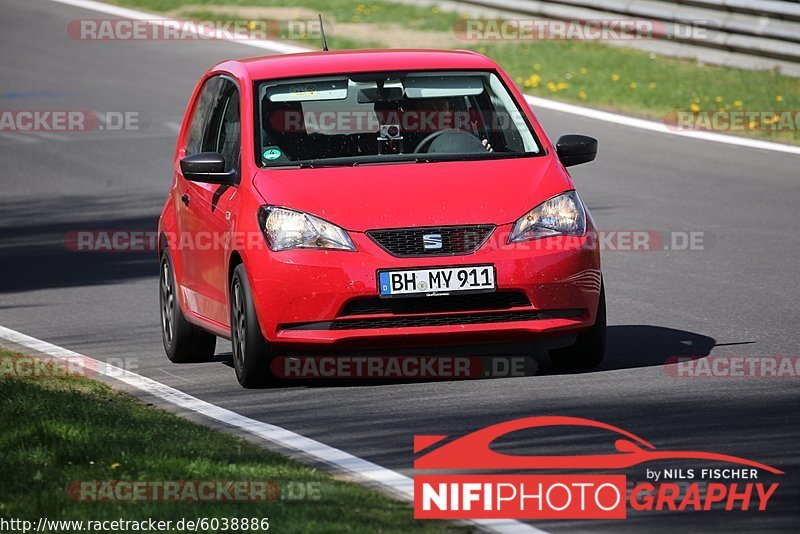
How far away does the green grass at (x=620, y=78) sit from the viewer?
2148cm

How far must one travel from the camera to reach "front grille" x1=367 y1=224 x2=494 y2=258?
9234 millimetres

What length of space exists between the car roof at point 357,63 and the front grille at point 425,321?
70.4 inches

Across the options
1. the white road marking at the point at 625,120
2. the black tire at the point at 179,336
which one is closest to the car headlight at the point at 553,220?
the black tire at the point at 179,336

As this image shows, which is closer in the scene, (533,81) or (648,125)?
(648,125)

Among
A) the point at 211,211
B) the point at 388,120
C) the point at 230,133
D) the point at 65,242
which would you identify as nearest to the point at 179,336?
the point at 211,211

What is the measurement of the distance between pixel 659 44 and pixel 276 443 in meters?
17.2

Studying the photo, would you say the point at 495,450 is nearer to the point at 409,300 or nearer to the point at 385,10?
the point at 409,300

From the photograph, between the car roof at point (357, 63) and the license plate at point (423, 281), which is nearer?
the license plate at point (423, 281)

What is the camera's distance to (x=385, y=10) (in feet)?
97.5

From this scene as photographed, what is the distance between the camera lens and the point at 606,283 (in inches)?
520

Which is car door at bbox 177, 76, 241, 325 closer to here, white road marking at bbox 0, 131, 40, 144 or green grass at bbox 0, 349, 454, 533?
green grass at bbox 0, 349, 454, 533

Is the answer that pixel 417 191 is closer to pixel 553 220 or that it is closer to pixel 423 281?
pixel 423 281

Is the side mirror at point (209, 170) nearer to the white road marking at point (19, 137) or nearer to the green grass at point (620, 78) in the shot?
the green grass at point (620, 78)

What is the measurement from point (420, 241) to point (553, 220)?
2.45 ft
